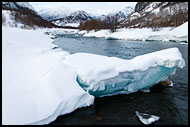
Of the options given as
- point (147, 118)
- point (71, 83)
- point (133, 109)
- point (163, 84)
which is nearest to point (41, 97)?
point (71, 83)

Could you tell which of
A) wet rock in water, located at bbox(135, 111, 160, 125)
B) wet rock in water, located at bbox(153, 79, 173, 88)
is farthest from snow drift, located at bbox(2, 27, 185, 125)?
wet rock in water, located at bbox(135, 111, 160, 125)

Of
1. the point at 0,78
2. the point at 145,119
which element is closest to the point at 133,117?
the point at 145,119

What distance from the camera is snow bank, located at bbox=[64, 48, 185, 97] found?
4.87 meters

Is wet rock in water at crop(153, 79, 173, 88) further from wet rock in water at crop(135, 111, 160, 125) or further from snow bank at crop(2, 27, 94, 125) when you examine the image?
snow bank at crop(2, 27, 94, 125)

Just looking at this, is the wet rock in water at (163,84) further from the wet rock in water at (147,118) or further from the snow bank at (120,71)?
the wet rock in water at (147,118)

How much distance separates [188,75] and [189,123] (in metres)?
4.29

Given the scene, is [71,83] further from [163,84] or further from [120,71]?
[163,84]

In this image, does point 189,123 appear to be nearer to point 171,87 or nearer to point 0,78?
point 171,87

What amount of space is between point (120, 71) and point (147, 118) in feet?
5.29

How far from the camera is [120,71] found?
5.02 metres

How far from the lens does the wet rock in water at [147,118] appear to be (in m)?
3.90

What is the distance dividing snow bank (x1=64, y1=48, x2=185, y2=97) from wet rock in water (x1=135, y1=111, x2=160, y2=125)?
51.2 inches

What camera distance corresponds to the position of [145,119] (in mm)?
3984

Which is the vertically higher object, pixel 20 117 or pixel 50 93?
pixel 50 93
